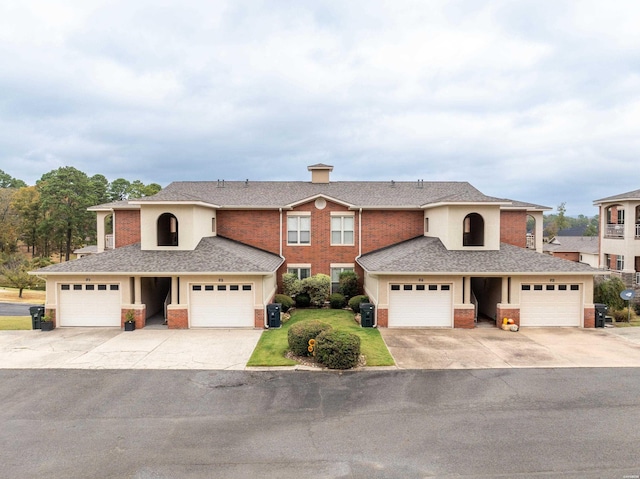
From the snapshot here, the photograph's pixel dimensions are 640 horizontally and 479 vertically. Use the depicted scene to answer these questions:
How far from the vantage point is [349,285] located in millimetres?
22344

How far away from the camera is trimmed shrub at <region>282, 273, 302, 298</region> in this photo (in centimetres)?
2192

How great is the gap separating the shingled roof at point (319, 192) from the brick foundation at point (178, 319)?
7.32m

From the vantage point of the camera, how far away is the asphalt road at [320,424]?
23.4 ft

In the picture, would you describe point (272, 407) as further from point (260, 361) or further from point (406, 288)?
point (406, 288)

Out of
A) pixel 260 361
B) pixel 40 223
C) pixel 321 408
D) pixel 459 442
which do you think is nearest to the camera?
pixel 459 442

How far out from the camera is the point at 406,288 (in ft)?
58.8

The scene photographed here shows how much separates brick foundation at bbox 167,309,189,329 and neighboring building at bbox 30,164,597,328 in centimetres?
5

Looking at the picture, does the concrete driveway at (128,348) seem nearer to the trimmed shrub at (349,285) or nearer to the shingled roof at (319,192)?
the trimmed shrub at (349,285)

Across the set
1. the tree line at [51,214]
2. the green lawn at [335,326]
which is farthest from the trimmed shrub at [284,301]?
the tree line at [51,214]

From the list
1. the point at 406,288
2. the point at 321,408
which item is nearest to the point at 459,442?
the point at 321,408

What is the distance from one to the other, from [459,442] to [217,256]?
45.0ft

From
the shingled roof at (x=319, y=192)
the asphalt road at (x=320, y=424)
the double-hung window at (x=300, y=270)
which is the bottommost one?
the asphalt road at (x=320, y=424)

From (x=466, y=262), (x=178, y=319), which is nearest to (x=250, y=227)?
(x=178, y=319)

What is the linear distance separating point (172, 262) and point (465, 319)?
1411 cm
